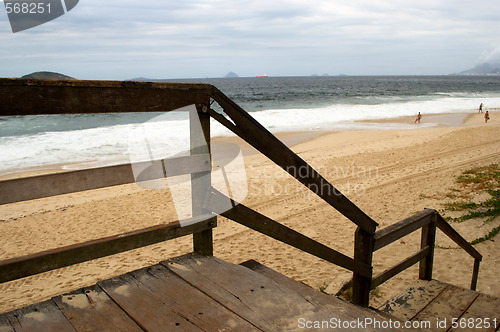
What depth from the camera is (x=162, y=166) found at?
1.88 m

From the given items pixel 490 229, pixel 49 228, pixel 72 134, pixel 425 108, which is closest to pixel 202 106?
pixel 490 229

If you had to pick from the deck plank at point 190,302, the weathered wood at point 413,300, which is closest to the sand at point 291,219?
the weathered wood at point 413,300

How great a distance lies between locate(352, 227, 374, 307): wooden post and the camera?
105 inches

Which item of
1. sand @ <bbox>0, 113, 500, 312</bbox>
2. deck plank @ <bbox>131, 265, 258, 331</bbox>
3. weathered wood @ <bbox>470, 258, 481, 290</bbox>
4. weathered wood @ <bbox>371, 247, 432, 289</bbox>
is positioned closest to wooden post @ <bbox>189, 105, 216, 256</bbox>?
deck plank @ <bbox>131, 265, 258, 331</bbox>

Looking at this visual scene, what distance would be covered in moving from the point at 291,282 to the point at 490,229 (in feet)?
16.6

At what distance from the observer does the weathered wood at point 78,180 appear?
1.55 m

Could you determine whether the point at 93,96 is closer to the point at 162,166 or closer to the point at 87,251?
the point at 162,166

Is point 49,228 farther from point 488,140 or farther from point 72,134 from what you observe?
point 488,140

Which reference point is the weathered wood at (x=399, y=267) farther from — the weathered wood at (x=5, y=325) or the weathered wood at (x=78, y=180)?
the weathered wood at (x=5, y=325)

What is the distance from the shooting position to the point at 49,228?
6953 millimetres

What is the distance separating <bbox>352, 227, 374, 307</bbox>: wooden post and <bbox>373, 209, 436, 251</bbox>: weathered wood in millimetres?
69

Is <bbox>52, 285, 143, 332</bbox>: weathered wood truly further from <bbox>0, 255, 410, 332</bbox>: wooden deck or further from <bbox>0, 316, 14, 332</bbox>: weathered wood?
<bbox>0, 316, 14, 332</bbox>: weathered wood

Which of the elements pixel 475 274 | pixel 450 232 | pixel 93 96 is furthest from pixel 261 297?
pixel 475 274

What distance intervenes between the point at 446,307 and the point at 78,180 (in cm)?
321
